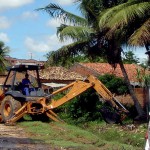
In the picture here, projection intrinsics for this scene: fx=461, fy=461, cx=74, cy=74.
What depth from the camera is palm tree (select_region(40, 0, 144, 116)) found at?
910 inches

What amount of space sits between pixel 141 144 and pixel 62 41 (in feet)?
29.6

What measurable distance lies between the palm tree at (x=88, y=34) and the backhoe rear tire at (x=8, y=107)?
4.05 m

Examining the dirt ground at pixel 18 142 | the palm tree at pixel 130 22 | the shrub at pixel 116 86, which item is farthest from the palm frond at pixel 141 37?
the shrub at pixel 116 86

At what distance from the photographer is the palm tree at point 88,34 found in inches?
910

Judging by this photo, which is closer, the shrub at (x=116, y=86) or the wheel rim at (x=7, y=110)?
the wheel rim at (x=7, y=110)

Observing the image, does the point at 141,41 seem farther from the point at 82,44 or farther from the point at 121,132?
the point at 82,44

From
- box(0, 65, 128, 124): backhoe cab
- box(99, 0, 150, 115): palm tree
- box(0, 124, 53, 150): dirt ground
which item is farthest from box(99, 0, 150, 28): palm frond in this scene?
box(0, 124, 53, 150): dirt ground

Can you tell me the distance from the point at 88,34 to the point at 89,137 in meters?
8.82

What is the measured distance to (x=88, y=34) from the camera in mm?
23641

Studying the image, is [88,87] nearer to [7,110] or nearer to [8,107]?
[8,107]

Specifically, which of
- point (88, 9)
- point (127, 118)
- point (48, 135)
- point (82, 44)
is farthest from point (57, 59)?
point (48, 135)

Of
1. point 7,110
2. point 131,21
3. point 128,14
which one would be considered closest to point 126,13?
point 128,14

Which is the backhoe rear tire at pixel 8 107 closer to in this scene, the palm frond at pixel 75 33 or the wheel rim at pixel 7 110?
the wheel rim at pixel 7 110

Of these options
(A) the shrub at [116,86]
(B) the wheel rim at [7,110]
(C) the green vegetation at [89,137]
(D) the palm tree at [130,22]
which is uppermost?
(D) the palm tree at [130,22]
